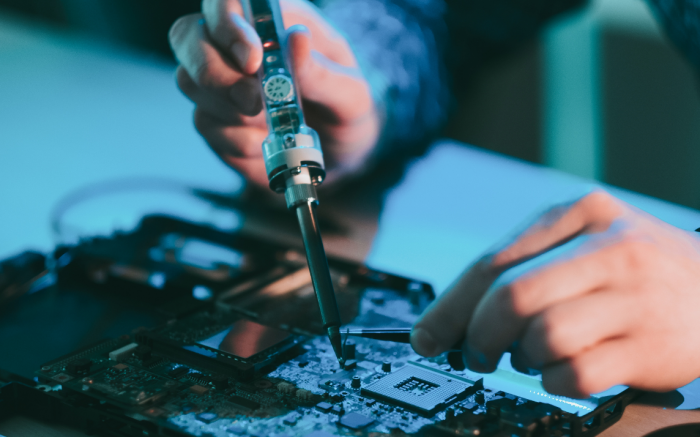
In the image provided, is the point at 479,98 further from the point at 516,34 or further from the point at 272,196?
the point at 272,196

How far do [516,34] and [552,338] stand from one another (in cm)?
120

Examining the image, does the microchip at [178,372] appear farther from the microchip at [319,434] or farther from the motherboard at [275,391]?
the microchip at [319,434]

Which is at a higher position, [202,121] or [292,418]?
[202,121]

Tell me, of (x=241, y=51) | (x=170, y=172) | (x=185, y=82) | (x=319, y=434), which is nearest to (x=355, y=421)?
(x=319, y=434)

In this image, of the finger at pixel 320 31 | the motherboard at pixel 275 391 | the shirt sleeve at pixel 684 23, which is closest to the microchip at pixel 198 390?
the motherboard at pixel 275 391

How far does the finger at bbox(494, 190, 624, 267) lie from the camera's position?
52cm

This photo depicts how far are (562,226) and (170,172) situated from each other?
32.2 inches

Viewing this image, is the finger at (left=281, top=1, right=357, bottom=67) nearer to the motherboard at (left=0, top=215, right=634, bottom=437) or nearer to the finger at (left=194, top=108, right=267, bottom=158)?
the finger at (left=194, top=108, right=267, bottom=158)

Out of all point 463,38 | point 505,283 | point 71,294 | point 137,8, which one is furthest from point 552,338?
point 137,8

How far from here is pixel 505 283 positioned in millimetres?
488

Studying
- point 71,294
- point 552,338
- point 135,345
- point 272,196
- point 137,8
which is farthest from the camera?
point 137,8

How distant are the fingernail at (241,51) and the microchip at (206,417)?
0.36m

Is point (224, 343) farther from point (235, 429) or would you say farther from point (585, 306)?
point (585, 306)

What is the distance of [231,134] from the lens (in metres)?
0.86
